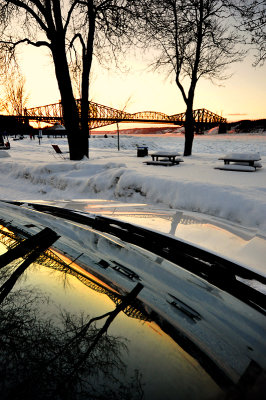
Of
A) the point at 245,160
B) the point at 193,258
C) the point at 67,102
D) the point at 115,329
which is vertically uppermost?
the point at 67,102

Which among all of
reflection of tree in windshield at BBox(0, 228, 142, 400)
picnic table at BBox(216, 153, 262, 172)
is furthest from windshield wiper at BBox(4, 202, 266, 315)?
picnic table at BBox(216, 153, 262, 172)

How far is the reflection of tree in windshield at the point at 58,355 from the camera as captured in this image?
24.4 inches

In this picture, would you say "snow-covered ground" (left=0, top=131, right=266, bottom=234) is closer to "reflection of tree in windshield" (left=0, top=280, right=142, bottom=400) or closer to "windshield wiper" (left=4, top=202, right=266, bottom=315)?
"windshield wiper" (left=4, top=202, right=266, bottom=315)

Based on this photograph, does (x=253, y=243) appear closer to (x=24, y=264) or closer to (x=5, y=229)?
(x=24, y=264)

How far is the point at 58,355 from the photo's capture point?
719 millimetres

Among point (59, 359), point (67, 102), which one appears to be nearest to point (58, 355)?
point (59, 359)

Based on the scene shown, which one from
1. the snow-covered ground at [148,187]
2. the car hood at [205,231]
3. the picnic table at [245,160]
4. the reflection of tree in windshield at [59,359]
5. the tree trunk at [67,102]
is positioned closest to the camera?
the reflection of tree in windshield at [59,359]

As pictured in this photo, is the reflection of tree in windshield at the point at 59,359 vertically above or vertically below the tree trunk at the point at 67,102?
below

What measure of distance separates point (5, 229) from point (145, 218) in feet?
4.53

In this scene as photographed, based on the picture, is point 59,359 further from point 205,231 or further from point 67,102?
point 67,102

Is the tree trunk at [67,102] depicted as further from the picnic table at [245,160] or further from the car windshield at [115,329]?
the car windshield at [115,329]

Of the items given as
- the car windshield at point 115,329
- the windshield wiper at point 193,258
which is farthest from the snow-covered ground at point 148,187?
the car windshield at point 115,329

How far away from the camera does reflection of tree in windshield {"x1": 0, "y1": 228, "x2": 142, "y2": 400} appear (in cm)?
62

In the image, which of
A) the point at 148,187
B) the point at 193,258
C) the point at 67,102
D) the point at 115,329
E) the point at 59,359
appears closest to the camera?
the point at 59,359
